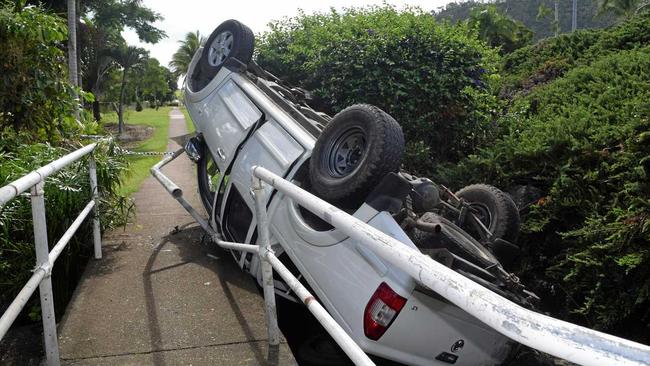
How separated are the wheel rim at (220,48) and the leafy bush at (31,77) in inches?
62.7

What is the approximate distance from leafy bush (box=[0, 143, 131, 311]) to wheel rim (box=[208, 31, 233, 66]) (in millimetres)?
1533

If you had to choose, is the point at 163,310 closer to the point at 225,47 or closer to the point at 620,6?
the point at 225,47

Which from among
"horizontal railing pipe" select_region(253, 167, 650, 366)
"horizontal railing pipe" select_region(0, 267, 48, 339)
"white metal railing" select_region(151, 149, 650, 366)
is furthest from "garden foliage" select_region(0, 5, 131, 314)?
"horizontal railing pipe" select_region(253, 167, 650, 366)

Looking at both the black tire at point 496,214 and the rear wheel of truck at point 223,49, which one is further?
the rear wheel of truck at point 223,49

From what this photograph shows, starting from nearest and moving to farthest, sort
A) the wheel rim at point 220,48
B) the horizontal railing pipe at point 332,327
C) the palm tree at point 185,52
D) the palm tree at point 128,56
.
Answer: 1. the horizontal railing pipe at point 332,327
2. the wheel rim at point 220,48
3. the palm tree at point 128,56
4. the palm tree at point 185,52

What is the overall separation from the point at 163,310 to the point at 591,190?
3.62 metres

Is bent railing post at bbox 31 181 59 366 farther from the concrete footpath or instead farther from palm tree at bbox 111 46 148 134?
palm tree at bbox 111 46 148 134

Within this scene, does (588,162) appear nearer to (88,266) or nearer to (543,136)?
(543,136)

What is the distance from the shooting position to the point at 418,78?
7.27m

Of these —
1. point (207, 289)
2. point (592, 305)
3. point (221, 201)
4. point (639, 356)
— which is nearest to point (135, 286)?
point (207, 289)

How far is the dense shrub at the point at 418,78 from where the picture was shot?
290 inches

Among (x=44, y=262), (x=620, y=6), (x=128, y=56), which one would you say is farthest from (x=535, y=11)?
(x=44, y=262)

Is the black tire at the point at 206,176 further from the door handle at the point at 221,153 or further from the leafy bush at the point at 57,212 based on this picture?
the leafy bush at the point at 57,212

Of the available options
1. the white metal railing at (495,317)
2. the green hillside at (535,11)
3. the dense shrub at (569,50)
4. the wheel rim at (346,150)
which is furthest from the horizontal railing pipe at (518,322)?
the green hillside at (535,11)
